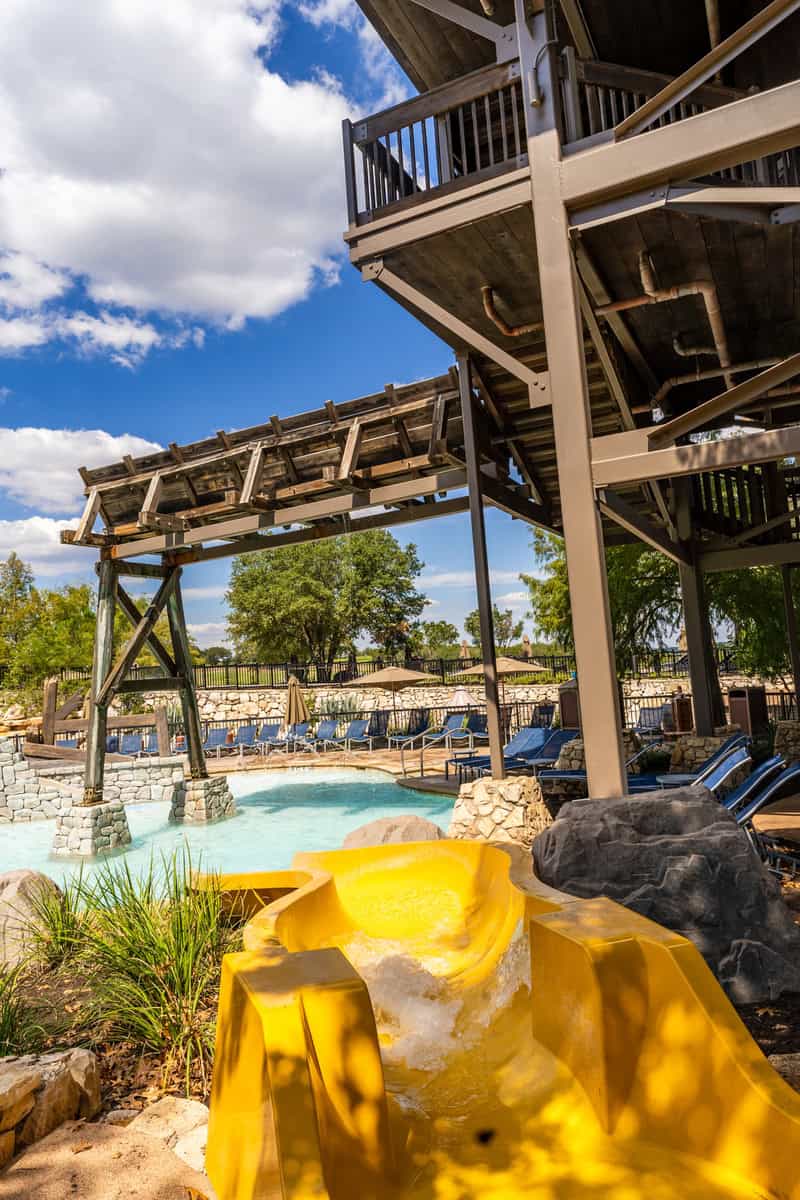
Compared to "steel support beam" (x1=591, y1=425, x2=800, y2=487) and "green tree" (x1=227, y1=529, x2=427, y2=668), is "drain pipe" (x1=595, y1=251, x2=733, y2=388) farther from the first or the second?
"green tree" (x1=227, y1=529, x2=427, y2=668)

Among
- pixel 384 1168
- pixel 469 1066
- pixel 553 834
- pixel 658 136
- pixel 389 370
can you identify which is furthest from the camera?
pixel 389 370

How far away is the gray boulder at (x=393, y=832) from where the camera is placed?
6508 mm

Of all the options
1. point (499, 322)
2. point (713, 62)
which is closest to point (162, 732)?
point (499, 322)

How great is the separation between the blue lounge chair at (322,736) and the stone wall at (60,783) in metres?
4.43

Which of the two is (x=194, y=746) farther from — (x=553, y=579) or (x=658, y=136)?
(x=553, y=579)

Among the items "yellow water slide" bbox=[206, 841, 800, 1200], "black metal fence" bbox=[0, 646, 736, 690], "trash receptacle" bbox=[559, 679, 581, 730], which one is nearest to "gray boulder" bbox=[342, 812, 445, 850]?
"yellow water slide" bbox=[206, 841, 800, 1200]

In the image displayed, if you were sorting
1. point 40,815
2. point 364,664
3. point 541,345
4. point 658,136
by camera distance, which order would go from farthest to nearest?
point 364,664 → point 40,815 → point 541,345 → point 658,136

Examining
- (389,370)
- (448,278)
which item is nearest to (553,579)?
(448,278)

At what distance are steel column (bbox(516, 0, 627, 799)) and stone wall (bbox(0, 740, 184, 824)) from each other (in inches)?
413

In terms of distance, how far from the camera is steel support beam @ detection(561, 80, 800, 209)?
475 cm

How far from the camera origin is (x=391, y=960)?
4723 millimetres

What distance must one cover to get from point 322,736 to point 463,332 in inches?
566

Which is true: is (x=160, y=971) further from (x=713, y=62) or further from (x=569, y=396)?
(x=713, y=62)

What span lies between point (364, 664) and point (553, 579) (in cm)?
1290
